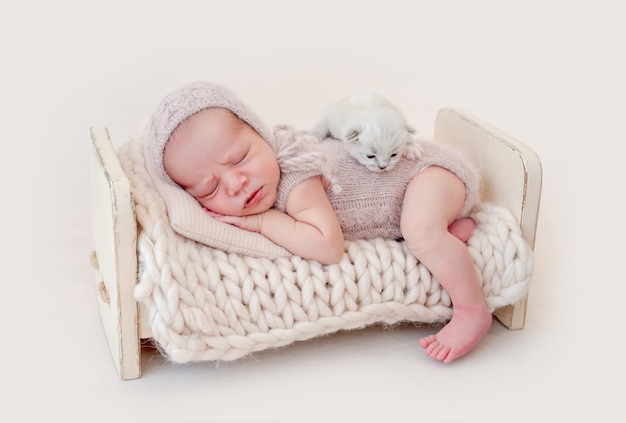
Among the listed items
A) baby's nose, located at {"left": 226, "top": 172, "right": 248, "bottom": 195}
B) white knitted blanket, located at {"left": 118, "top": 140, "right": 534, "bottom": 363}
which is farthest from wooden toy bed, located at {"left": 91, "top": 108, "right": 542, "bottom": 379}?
baby's nose, located at {"left": 226, "top": 172, "right": 248, "bottom": 195}

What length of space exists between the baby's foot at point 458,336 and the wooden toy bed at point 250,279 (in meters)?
0.04

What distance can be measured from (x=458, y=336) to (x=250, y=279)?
42cm

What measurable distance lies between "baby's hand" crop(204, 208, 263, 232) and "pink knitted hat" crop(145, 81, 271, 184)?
0.11m

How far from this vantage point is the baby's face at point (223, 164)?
178 cm

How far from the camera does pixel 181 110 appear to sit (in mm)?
1765

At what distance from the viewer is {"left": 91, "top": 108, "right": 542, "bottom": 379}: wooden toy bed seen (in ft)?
5.54

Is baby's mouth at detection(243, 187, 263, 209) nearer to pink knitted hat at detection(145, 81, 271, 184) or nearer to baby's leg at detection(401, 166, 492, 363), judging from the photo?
pink knitted hat at detection(145, 81, 271, 184)

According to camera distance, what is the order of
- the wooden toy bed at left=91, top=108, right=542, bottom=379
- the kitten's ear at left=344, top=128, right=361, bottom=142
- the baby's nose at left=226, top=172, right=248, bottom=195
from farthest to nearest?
1. the kitten's ear at left=344, top=128, right=361, bottom=142
2. the baby's nose at left=226, top=172, right=248, bottom=195
3. the wooden toy bed at left=91, top=108, right=542, bottom=379

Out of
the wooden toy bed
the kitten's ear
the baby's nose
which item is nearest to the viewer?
the wooden toy bed

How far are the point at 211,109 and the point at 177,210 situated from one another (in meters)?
0.20

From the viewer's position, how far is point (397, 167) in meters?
1.94

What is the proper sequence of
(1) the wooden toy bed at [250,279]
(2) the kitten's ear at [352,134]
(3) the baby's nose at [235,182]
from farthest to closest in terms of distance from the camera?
1. (2) the kitten's ear at [352,134]
2. (3) the baby's nose at [235,182]
3. (1) the wooden toy bed at [250,279]

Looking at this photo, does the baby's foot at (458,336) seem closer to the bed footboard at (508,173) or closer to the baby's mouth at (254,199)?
the bed footboard at (508,173)

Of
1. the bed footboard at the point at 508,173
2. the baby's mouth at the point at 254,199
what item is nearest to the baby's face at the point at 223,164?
the baby's mouth at the point at 254,199
